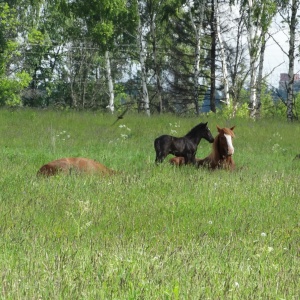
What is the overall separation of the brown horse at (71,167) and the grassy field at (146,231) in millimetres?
567

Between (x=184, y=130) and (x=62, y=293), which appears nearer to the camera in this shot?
(x=62, y=293)

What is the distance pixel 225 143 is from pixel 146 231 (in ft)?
22.1

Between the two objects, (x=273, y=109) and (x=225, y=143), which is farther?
(x=273, y=109)

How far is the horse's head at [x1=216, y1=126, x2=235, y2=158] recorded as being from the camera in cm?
1296

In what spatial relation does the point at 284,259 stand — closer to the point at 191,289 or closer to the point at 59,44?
the point at 191,289

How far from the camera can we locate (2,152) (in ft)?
47.8

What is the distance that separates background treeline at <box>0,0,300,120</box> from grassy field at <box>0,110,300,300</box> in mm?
12028

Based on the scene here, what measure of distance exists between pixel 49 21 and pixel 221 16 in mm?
17605

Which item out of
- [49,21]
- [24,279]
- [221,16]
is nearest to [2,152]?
[24,279]

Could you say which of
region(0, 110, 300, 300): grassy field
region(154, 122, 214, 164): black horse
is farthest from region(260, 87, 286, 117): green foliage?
region(0, 110, 300, 300): grassy field

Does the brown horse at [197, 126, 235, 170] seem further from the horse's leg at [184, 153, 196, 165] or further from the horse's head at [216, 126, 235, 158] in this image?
the horse's leg at [184, 153, 196, 165]

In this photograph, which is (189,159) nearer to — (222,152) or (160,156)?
(160,156)

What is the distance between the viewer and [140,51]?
114ft

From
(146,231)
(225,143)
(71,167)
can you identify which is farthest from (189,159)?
(146,231)
